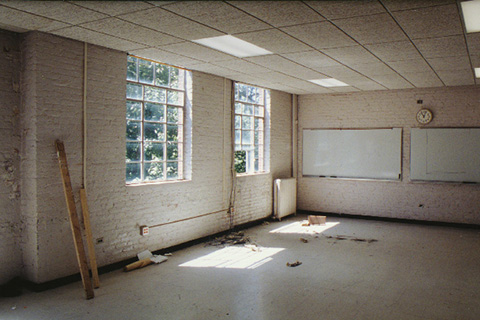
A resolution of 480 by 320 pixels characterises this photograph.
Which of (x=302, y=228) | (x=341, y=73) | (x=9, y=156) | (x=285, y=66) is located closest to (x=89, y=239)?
(x=9, y=156)

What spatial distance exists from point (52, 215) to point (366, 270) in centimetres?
377

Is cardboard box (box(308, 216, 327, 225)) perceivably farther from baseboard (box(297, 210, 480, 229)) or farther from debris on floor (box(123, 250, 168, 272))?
debris on floor (box(123, 250, 168, 272))

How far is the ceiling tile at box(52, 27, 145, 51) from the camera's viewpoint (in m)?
3.98

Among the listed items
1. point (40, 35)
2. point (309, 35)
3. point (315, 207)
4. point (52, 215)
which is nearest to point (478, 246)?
point (315, 207)

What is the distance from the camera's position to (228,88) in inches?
267

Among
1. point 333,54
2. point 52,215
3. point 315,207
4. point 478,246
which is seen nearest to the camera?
point 52,215

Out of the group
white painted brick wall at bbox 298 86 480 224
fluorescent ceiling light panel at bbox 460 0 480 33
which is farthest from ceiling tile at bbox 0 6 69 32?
white painted brick wall at bbox 298 86 480 224

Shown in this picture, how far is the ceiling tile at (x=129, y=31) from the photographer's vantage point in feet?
12.1

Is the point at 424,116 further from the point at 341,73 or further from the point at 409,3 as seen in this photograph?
the point at 409,3

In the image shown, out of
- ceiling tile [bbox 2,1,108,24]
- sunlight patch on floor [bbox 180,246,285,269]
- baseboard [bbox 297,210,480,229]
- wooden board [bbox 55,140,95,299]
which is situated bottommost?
sunlight patch on floor [bbox 180,246,285,269]

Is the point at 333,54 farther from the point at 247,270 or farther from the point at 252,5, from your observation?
the point at 247,270

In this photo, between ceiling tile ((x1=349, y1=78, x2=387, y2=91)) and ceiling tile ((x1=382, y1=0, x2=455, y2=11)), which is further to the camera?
ceiling tile ((x1=349, y1=78, x2=387, y2=91))

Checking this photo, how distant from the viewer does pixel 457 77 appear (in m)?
6.45

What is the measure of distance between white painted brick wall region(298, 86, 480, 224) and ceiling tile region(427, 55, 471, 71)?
2.03 meters
